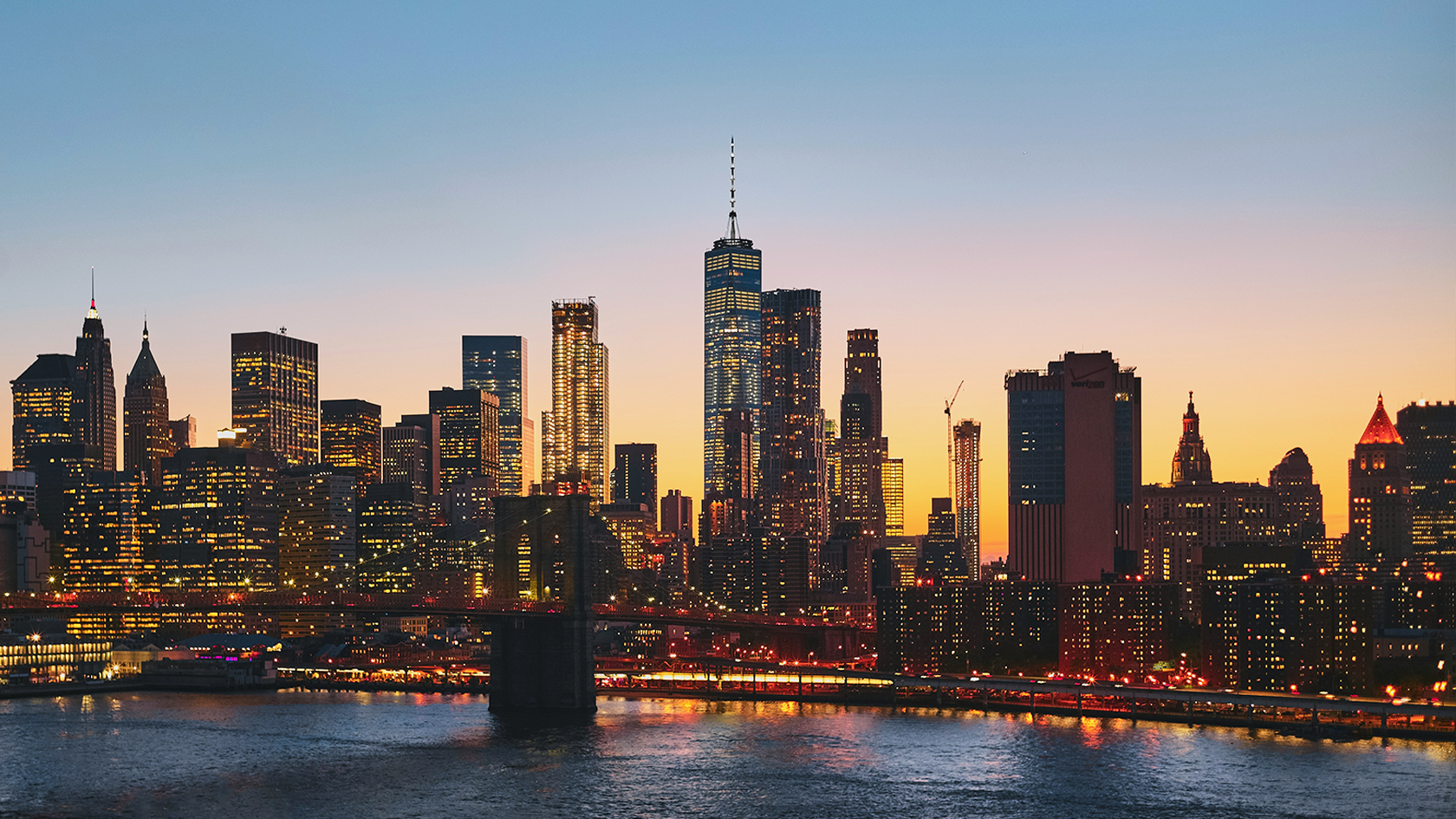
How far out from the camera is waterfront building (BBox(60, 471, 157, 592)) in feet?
602

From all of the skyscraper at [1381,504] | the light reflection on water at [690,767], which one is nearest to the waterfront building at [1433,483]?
the skyscraper at [1381,504]

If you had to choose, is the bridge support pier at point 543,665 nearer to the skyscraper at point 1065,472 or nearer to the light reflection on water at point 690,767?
the light reflection on water at point 690,767

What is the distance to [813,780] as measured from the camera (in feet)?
197

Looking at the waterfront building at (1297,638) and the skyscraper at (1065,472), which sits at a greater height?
the skyscraper at (1065,472)

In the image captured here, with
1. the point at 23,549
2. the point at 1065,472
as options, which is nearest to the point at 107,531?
the point at 23,549

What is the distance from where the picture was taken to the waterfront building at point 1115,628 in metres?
108

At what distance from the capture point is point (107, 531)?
18688cm

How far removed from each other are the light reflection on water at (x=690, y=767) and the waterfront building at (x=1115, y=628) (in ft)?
86.3

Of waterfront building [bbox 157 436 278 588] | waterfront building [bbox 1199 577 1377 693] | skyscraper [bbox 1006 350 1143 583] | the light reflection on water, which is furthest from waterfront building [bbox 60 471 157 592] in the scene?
waterfront building [bbox 1199 577 1377 693]

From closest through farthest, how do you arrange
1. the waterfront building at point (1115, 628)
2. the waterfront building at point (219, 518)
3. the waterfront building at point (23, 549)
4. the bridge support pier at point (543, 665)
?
the bridge support pier at point (543, 665)
the waterfront building at point (1115, 628)
the waterfront building at point (23, 549)
the waterfront building at point (219, 518)

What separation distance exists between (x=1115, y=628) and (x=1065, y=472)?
4691 cm

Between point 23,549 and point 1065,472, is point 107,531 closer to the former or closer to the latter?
point 23,549

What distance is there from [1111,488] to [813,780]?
9757 cm

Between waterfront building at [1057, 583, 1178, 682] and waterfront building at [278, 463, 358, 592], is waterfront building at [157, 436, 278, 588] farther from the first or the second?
waterfront building at [1057, 583, 1178, 682]
